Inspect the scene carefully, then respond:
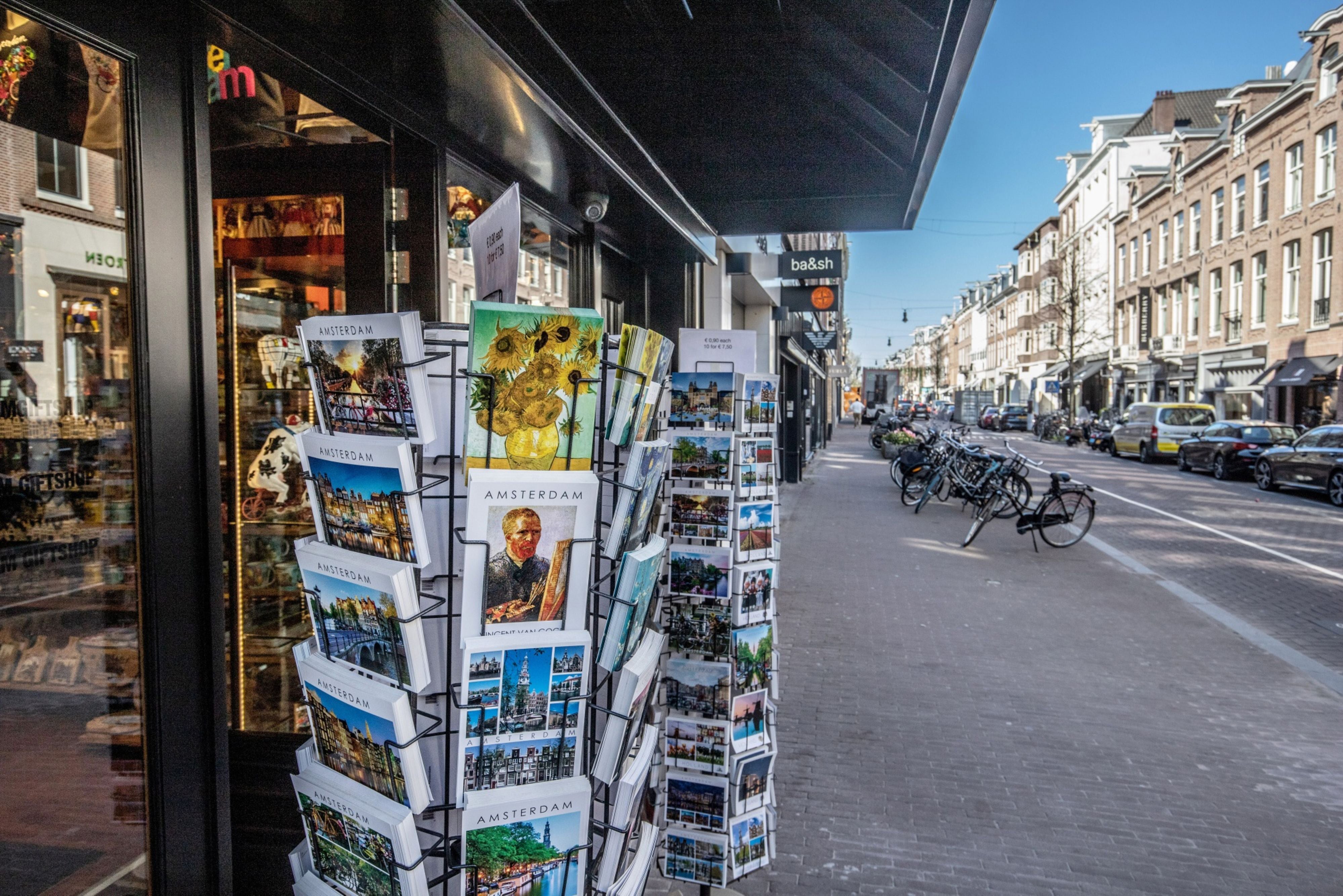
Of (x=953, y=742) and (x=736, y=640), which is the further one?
(x=953, y=742)

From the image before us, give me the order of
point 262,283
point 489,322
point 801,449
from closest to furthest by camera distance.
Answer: point 489,322
point 262,283
point 801,449

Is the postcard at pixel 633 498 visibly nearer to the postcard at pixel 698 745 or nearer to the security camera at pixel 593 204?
the postcard at pixel 698 745

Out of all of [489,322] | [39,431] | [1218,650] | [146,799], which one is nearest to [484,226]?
[489,322]

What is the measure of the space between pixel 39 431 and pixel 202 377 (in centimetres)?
39

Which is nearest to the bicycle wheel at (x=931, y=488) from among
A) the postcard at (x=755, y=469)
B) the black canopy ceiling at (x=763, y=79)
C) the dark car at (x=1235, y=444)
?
the black canopy ceiling at (x=763, y=79)

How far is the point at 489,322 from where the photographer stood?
5.72 ft

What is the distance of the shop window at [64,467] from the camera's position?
2123 millimetres

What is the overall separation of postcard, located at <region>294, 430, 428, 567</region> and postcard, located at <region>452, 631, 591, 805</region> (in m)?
0.25

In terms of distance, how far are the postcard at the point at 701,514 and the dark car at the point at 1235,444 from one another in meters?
19.7

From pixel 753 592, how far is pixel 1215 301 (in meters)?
38.4

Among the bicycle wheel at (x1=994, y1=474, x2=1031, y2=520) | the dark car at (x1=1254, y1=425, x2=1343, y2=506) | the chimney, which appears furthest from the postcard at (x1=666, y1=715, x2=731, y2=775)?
the chimney

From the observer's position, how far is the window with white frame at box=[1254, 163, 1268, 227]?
99.9ft

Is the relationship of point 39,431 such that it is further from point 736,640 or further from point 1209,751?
point 1209,751

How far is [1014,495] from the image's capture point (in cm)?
1227
